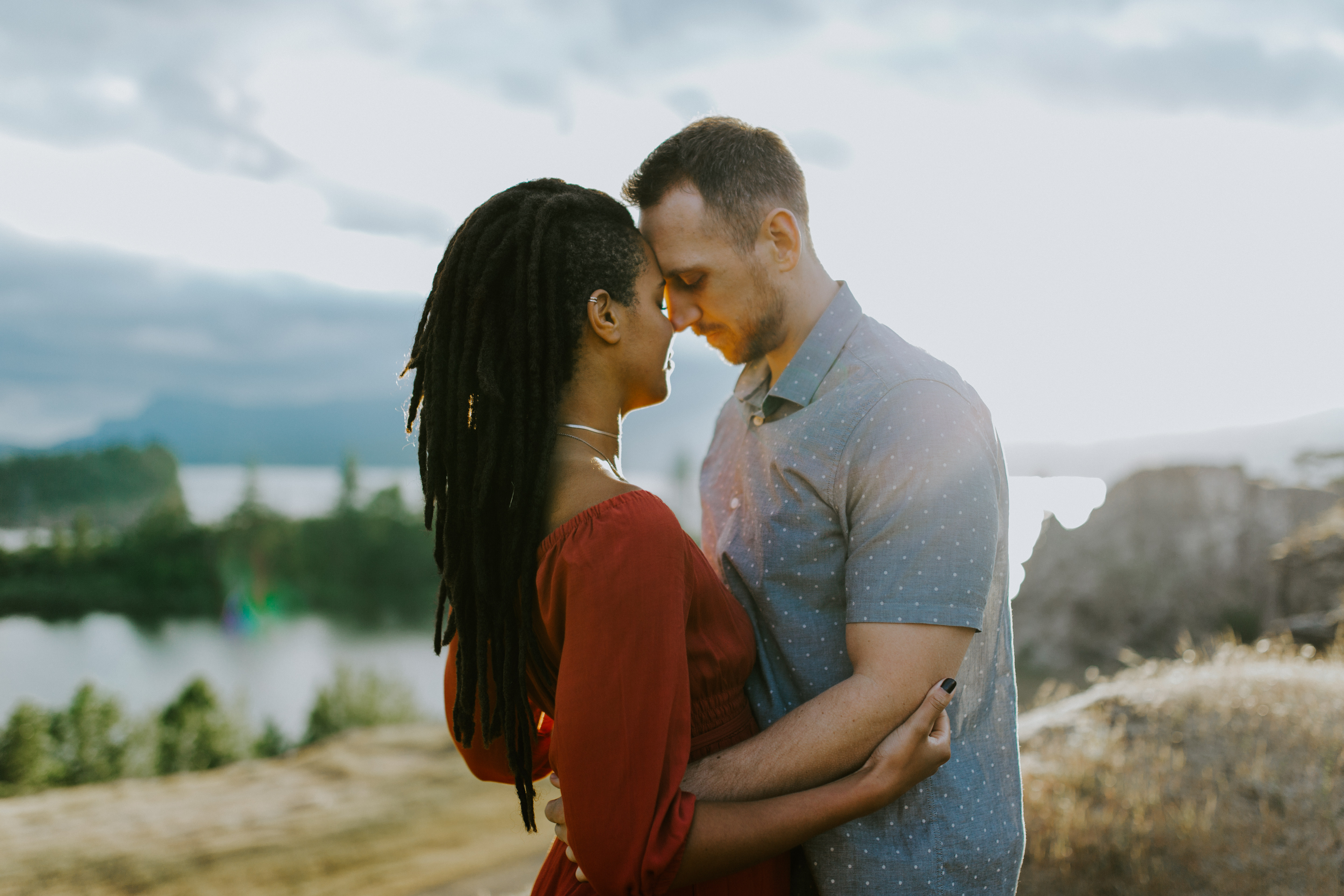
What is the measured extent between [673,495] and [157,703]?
26.3 metres

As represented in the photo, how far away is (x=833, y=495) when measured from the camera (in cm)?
185

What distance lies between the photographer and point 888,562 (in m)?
1.67

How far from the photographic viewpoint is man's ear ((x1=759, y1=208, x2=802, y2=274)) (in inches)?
85.4

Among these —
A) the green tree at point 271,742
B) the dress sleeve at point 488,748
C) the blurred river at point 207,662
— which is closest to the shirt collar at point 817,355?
the dress sleeve at point 488,748

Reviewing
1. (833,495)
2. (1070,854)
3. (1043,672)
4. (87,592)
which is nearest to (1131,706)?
(1070,854)

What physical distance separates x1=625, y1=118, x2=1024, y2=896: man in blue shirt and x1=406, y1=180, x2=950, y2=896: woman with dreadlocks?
10 centimetres

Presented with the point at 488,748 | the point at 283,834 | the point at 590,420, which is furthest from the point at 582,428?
the point at 283,834

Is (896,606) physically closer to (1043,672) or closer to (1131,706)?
(1131,706)

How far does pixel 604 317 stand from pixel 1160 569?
14.9 metres

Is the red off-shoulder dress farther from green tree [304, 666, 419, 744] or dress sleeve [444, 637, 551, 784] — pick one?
green tree [304, 666, 419, 744]

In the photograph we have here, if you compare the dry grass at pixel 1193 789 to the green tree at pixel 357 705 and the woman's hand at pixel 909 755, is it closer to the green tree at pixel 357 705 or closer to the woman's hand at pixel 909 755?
the woman's hand at pixel 909 755

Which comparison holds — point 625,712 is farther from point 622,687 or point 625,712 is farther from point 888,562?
point 888,562

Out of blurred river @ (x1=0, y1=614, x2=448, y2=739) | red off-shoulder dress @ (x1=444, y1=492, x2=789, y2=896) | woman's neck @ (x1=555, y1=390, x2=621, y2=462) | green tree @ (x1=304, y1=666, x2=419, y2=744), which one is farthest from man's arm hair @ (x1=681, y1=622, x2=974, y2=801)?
green tree @ (x1=304, y1=666, x2=419, y2=744)

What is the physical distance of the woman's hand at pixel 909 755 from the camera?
61.6 inches
